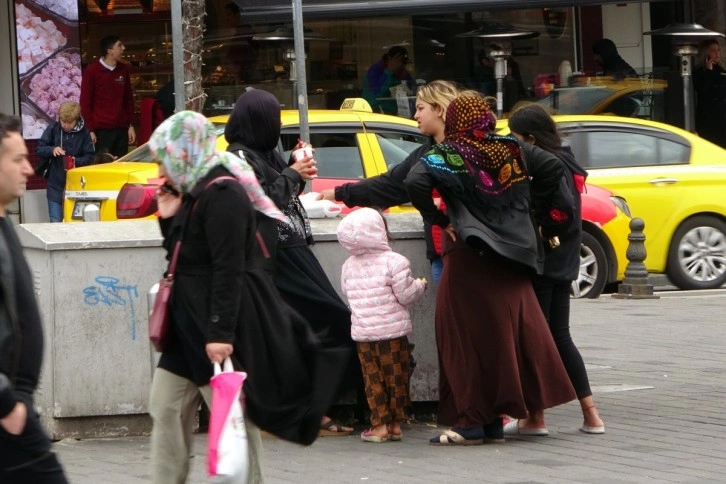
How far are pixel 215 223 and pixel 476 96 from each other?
7.63 feet

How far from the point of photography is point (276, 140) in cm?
668

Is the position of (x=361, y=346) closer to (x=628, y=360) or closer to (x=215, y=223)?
(x=215, y=223)

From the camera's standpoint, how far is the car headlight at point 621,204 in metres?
12.9

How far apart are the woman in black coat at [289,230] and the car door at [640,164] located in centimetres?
651

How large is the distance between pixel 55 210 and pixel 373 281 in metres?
9.54

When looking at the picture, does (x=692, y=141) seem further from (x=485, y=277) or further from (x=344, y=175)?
(x=485, y=277)

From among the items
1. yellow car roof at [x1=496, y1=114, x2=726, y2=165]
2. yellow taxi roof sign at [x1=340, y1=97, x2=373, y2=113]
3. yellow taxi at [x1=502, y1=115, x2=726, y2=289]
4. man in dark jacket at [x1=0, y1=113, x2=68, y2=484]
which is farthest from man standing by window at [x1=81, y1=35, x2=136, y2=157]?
man in dark jacket at [x1=0, y1=113, x2=68, y2=484]

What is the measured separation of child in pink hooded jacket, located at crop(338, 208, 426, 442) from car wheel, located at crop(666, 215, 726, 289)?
271 inches

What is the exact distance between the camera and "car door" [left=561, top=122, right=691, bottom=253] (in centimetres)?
1344

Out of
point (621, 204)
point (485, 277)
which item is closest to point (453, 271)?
point (485, 277)

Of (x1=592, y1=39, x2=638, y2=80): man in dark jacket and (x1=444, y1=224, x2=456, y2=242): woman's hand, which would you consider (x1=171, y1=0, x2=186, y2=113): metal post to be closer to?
(x1=444, y1=224, x2=456, y2=242): woman's hand

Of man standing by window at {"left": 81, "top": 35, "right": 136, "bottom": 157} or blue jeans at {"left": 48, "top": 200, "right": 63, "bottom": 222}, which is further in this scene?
man standing by window at {"left": 81, "top": 35, "right": 136, "bottom": 157}

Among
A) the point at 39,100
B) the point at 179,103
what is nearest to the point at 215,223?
the point at 179,103

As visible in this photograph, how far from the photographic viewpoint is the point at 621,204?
1295 centimetres
